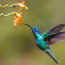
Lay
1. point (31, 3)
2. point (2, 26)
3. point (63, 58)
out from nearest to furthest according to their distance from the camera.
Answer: point (63, 58) → point (2, 26) → point (31, 3)

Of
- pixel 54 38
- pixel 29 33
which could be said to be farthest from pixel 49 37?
pixel 29 33

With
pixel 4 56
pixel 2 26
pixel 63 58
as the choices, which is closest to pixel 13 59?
pixel 4 56

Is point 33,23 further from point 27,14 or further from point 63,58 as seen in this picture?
point 63,58

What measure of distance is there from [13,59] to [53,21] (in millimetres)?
2223

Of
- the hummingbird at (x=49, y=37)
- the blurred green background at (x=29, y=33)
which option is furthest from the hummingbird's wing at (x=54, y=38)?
the blurred green background at (x=29, y=33)

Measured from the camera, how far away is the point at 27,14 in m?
15.8

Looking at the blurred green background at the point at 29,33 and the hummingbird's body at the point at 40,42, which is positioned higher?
the hummingbird's body at the point at 40,42

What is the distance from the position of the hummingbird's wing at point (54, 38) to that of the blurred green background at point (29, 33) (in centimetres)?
802

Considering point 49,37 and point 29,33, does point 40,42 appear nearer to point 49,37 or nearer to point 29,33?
point 49,37

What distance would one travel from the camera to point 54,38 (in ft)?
19.0

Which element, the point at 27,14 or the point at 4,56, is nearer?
the point at 4,56

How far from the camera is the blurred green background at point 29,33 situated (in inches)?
582

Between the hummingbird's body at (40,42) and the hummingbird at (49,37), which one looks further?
the hummingbird's body at (40,42)

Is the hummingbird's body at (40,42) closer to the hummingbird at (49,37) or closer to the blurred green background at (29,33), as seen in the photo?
the hummingbird at (49,37)
